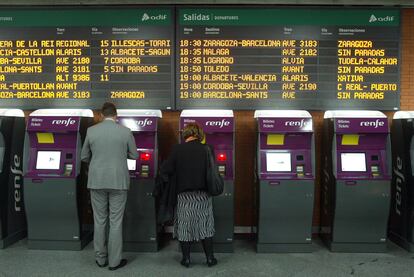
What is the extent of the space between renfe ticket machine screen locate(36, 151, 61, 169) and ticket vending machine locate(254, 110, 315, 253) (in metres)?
2.21

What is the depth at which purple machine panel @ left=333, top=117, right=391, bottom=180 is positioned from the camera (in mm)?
4926

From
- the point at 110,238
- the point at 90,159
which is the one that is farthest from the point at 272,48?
the point at 110,238

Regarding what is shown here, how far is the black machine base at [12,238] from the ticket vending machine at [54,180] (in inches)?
11.5

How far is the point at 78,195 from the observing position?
500cm

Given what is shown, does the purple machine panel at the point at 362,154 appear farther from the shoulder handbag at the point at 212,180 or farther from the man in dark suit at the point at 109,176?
the man in dark suit at the point at 109,176

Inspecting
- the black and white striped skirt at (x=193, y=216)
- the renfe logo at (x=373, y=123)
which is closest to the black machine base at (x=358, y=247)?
the renfe logo at (x=373, y=123)

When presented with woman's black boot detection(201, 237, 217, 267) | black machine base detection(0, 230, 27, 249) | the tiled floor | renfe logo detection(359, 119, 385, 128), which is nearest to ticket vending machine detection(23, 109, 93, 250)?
the tiled floor

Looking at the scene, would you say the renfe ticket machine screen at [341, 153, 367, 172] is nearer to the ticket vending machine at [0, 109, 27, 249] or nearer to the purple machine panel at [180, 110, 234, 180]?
the purple machine panel at [180, 110, 234, 180]

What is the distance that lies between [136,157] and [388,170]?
269 centimetres

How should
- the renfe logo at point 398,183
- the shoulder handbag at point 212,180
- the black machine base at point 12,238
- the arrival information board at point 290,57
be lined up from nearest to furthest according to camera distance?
the shoulder handbag at point 212,180 < the black machine base at point 12,238 < the renfe logo at point 398,183 < the arrival information board at point 290,57

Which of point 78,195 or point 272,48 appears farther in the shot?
point 272,48

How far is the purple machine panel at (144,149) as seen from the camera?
491 centimetres

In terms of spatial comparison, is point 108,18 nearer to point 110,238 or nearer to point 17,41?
point 17,41

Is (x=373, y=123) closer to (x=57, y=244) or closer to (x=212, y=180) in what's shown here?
(x=212, y=180)
